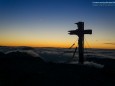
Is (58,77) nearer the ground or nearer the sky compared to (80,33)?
nearer the ground

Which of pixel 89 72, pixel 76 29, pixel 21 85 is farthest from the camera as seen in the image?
pixel 76 29

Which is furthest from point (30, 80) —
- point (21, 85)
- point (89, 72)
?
point (89, 72)

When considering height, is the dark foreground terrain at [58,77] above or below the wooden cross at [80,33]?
below

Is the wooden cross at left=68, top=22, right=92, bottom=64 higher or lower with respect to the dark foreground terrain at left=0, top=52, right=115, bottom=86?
higher

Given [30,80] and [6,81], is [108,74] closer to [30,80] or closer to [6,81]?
[30,80]

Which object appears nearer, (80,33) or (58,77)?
(58,77)

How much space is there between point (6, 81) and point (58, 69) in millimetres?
4053

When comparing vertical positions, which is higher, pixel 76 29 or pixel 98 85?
pixel 76 29

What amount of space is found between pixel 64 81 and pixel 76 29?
674cm

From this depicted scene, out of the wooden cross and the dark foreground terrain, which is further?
the wooden cross

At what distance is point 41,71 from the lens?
15633 mm

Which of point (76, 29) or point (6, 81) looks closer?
point (6, 81)

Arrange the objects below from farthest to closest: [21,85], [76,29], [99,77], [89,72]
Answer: [76,29] < [89,72] < [99,77] < [21,85]

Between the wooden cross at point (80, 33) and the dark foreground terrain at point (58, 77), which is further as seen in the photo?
the wooden cross at point (80, 33)
